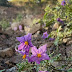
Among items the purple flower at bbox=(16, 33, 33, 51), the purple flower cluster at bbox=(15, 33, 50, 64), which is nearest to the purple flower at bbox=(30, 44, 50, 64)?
the purple flower cluster at bbox=(15, 33, 50, 64)

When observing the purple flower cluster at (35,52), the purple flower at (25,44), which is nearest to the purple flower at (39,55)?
the purple flower cluster at (35,52)

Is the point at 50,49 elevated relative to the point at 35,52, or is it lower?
lower

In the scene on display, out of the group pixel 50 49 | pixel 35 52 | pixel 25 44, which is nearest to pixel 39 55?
pixel 35 52

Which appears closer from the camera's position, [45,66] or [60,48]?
[45,66]

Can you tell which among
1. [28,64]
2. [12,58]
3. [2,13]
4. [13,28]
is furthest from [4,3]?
[28,64]

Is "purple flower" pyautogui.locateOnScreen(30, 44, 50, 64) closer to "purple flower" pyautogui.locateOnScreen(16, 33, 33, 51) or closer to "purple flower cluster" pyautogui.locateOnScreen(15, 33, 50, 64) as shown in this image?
"purple flower cluster" pyautogui.locateOnScreen(15, 33, 50, 64)

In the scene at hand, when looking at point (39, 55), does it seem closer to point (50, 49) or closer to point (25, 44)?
point (25, 44)

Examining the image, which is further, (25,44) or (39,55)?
(25,44)

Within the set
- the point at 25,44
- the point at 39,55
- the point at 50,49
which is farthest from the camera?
the point at 50,49

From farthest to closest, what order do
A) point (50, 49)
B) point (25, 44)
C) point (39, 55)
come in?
point (50, 49), point (25, 44), point (39, 55)

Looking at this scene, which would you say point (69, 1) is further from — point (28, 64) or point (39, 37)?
point (28, 64)

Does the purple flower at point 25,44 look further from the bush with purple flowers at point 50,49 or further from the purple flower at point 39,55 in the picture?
the purple flower at point 39,55
